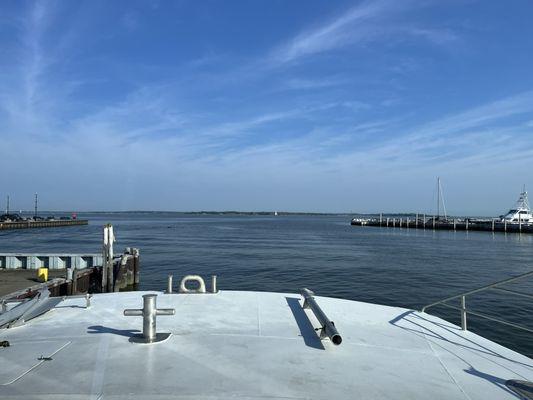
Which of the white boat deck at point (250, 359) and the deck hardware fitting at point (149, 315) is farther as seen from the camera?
the deck hardware fitting at point (149, 315)

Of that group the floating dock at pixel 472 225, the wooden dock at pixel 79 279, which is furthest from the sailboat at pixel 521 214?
the wooden dock at pixel 79 279

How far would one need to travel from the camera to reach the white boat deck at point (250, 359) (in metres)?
3.95

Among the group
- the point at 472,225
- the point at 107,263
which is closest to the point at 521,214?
the point at 472,225

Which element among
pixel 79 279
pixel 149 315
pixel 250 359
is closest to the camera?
pixel 250 359

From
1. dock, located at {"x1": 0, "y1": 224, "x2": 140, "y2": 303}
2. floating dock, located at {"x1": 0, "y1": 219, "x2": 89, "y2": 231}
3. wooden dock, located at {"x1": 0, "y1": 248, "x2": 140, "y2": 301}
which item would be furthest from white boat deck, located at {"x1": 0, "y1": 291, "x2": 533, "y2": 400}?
floating dock, located at {"x1": 0, "y1": 219, "x2": 89, "y2": 231}

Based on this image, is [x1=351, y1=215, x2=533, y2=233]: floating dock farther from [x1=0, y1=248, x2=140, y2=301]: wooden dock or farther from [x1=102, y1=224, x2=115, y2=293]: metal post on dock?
[x1=102, y1=224, x2=115, y2=293]: metal post on dock

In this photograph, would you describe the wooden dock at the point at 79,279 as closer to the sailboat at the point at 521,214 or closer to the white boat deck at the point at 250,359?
the white boat deck at the point at 250,359

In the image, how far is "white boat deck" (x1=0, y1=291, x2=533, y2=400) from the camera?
3945mm

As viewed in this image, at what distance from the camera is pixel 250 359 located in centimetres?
473

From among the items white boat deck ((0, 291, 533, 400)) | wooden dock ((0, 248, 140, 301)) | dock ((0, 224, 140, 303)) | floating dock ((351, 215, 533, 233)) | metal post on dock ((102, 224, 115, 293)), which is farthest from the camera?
floating dock ((351, 215, 533, 233))

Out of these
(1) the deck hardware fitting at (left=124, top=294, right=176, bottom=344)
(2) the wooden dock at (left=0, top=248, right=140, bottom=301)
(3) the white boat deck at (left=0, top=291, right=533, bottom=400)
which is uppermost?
(1) the deck hardware fitting at (left=124, top=294, right=176, bottom=344)

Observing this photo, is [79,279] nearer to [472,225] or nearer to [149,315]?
[149,315]

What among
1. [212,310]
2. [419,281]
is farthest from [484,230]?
[212,310]

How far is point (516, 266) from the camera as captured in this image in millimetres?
31469
